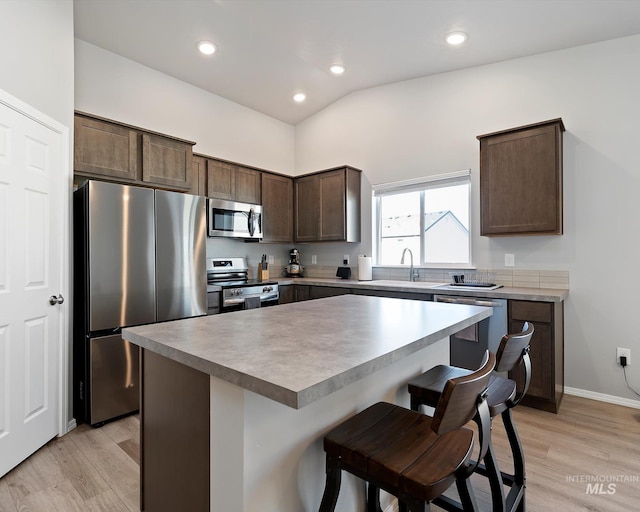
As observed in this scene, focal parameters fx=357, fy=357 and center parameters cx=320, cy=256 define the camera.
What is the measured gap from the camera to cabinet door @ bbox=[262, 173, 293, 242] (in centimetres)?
452

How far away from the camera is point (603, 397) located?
9.69ft

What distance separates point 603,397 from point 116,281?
401 cm

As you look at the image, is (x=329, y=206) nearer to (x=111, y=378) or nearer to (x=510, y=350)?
(x=111, y=378)

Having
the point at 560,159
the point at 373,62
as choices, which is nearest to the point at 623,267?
the point at 560,159

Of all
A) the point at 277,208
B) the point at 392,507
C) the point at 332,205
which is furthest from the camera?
the point at 277,208

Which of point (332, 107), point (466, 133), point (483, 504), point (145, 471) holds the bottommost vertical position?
point (483, 504)

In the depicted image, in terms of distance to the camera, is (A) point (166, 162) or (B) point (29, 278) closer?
(B) point (29, 278)

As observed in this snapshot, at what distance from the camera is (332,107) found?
15.8 ft

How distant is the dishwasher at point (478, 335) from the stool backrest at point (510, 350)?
149cm

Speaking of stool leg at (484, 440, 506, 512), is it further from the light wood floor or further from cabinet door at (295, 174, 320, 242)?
cabinet door at (295, 174, 320, 242)

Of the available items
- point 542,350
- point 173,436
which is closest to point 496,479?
point 173,436

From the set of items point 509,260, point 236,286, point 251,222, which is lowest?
point 236,286

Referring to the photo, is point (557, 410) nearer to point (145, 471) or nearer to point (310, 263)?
point (145, 471)

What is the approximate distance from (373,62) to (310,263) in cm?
264
